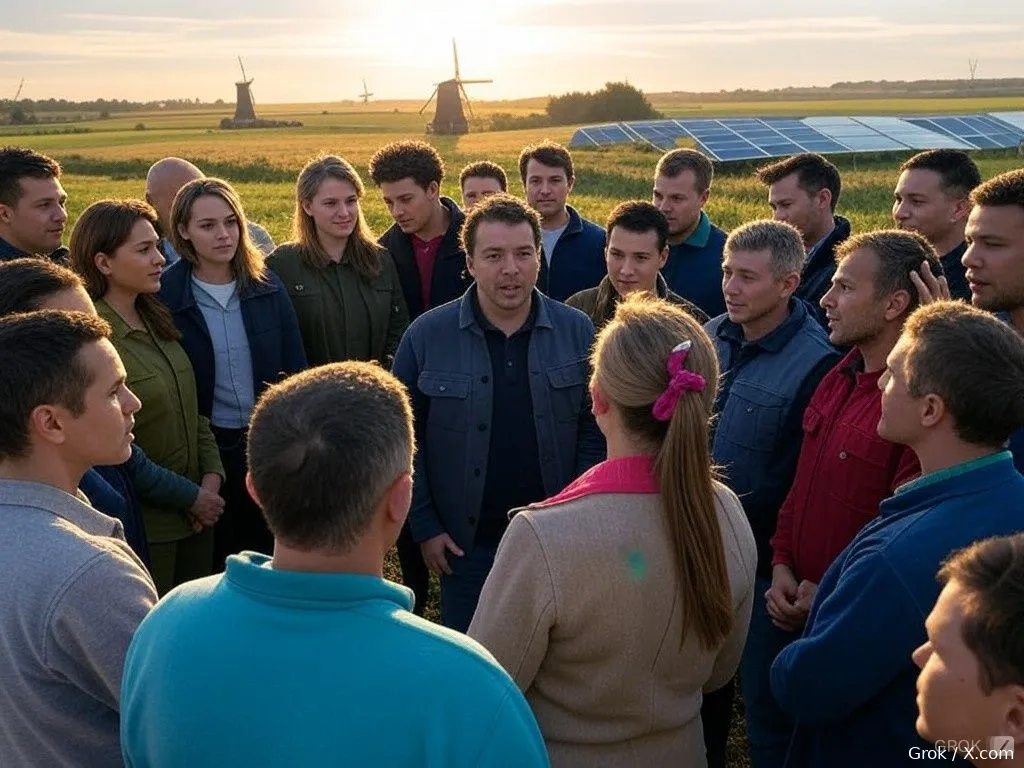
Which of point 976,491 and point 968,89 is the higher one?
point 968,89

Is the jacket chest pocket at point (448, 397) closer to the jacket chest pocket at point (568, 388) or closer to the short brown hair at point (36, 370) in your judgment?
the jacket chest pocket at point (568, 388)

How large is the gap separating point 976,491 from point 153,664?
2.13 metres

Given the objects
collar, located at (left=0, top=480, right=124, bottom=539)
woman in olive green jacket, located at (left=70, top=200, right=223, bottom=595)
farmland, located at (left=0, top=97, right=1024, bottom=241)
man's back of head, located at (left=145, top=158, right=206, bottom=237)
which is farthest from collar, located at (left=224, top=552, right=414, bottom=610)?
farmland, located at (left=0, top=97, right=1024, bottom=241)

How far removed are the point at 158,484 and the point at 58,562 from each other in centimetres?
240

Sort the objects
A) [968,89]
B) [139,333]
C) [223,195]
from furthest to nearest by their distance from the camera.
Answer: [968,89] → [223,195] → [139,333]

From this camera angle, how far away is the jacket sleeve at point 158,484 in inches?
170

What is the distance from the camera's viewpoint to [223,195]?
523 centimetres

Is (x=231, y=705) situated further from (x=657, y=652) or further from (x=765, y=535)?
(x=765, y=535)

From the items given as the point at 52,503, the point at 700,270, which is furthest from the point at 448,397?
the point at 700,270

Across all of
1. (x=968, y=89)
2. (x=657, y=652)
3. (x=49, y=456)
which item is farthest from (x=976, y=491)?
(x=968, y=89)

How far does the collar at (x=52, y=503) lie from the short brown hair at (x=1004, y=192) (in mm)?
3817

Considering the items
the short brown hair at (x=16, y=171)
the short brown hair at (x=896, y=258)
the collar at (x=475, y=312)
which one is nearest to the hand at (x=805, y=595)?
the short brown hair at (x=896, y=258)

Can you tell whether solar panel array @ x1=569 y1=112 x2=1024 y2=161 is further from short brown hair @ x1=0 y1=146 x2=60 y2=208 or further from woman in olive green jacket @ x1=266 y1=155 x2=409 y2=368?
short brown hair @ x1=0 y1=146 x2=60 y2=208

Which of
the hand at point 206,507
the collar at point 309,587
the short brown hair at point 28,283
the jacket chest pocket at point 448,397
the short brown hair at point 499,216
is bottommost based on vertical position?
the hand at point 206,507
